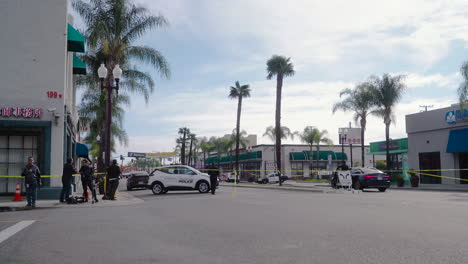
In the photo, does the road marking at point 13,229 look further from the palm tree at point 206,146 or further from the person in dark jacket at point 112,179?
the palm tree at point 206,146

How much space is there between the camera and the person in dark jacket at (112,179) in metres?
19.5

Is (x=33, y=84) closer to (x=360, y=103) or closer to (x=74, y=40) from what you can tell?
(x=74, y=40)

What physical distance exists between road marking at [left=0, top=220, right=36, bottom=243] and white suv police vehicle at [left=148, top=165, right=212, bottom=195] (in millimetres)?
12688

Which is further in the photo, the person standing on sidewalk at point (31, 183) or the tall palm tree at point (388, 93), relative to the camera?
the tall palm tree at point (388, 93)

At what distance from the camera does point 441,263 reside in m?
6.06

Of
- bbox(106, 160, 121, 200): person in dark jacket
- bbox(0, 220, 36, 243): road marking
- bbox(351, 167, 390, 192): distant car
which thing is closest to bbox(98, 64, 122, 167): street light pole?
bbox(106, 160, 121, 200): person in dark jacket

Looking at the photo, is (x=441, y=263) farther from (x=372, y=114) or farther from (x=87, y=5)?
(x=372, y=114)

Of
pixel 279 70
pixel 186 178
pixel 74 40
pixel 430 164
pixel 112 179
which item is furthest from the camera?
pixel 279 70

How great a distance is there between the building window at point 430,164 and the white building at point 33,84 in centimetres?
3024

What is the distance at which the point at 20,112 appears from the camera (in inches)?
743

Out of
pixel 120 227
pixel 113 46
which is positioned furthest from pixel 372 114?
pixel 120 227

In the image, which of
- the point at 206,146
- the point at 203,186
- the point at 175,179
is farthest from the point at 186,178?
the point at 206,146

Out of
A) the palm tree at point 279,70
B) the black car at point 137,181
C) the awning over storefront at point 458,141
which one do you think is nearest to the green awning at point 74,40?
the black car at point 137,181

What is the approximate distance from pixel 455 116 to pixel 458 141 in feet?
6.90
